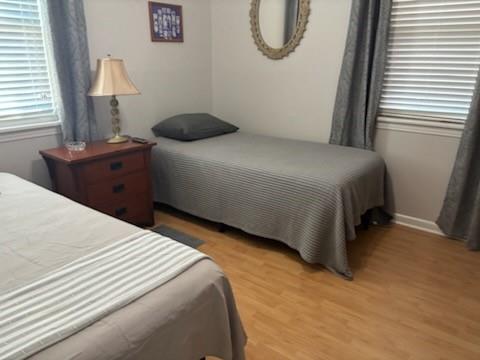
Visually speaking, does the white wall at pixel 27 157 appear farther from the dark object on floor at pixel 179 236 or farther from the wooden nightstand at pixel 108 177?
A: the dark object on floor at pixel 179 236

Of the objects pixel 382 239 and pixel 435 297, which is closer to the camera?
pixel 435 297

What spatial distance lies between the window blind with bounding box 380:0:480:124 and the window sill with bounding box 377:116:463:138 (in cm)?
4

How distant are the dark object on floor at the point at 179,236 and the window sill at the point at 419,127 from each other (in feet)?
5.59

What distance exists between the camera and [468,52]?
2.42 metres

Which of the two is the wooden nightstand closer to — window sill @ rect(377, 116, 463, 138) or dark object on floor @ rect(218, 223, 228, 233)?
dark object on floor @ rect(218, 223, 228, 233)

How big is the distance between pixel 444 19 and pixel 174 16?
2186 millimetres

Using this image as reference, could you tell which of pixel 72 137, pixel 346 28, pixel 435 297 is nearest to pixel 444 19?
pixel 346 28

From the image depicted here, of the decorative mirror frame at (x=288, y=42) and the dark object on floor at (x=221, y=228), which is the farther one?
the decorative mirror frame at (x=288, y=42)

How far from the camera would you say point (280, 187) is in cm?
231

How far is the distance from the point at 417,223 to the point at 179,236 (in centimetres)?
190

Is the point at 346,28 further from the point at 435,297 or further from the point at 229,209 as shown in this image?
the point at 435,297

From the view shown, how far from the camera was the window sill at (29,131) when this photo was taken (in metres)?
2.33

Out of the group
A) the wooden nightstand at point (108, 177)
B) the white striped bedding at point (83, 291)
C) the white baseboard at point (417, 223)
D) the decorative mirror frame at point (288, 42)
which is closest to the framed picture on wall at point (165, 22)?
the decorative mirror frame at point (288, 42)

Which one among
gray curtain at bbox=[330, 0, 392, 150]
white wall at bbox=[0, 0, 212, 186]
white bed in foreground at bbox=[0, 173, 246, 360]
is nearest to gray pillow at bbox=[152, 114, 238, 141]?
white wall at bbox=[0, 0, 212, 186]
